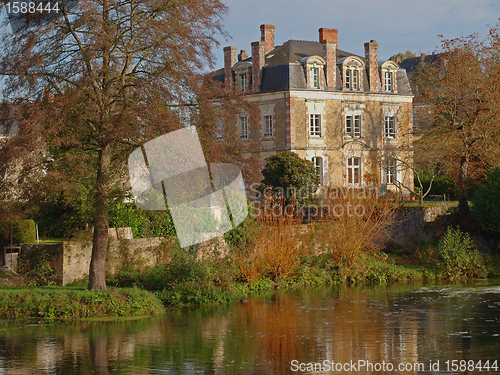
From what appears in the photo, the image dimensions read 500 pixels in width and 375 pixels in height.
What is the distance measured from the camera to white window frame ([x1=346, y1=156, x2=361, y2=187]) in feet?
131

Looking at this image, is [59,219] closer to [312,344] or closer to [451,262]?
[312,344]

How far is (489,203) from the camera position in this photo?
24.8 metres

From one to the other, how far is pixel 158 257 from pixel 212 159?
16.7ft

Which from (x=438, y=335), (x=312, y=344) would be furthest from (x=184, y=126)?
(x=438, y=335)

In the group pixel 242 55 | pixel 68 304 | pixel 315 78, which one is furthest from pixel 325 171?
pixel 68 304

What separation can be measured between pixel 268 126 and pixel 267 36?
18.9 feet

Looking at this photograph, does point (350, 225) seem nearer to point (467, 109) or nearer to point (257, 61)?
point (467, 109)

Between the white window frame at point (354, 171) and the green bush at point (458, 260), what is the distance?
15.5m

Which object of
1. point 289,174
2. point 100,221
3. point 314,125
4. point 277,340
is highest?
point 314,125

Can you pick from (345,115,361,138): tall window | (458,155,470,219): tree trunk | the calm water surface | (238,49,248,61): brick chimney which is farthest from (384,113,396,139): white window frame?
the calm water surface

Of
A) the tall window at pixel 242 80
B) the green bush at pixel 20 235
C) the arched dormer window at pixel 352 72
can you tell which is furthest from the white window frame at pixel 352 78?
the green bush at pixel 20 235

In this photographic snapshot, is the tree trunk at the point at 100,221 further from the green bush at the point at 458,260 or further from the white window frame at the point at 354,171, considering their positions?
the white window frame at the point at 354,171

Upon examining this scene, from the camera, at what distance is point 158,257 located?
20.0 metres

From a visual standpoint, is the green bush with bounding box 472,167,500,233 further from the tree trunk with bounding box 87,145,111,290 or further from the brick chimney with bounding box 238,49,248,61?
the brick chimney with bounding box 238,49,248,61
